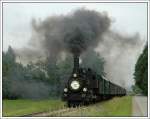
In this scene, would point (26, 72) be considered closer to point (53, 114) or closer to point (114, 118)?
point (53, 114)

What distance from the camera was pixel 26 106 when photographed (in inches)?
936

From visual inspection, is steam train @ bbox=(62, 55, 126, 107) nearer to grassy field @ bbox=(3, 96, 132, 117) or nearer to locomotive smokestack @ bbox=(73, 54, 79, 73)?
locomotive smokestack @ bbox=(73, 54, 79, 73)

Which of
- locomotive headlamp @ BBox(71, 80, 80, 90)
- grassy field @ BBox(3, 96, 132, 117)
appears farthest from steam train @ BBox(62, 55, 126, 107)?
grassy field @ BBox(3, 96, 132, 117)

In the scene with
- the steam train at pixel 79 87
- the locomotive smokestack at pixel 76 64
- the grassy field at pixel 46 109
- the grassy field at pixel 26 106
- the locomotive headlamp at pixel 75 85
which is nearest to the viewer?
the grassy field at pixel 46 109

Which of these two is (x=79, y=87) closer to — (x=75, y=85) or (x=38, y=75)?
(x=75, y=85)

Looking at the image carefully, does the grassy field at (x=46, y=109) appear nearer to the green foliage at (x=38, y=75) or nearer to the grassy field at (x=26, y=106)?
the grassy field at (x=26, y=106)

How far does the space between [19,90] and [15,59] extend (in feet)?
6.06

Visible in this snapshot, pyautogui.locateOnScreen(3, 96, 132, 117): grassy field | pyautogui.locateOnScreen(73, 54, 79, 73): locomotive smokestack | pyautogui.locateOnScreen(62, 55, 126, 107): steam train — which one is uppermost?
pyautogui.locateOnScreen(73, 54, 79, 73): locomotive smokestack

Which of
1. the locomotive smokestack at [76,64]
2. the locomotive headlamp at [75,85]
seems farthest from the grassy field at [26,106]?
the locomotive smokestack at [76,64]

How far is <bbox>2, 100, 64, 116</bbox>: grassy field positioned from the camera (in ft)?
70.6

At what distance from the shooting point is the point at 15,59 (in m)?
26.3

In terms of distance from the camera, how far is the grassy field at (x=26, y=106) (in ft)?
70.6

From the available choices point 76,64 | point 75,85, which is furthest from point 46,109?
point 76,64

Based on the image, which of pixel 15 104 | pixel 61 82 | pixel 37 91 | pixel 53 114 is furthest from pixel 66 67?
pixel 53 114
